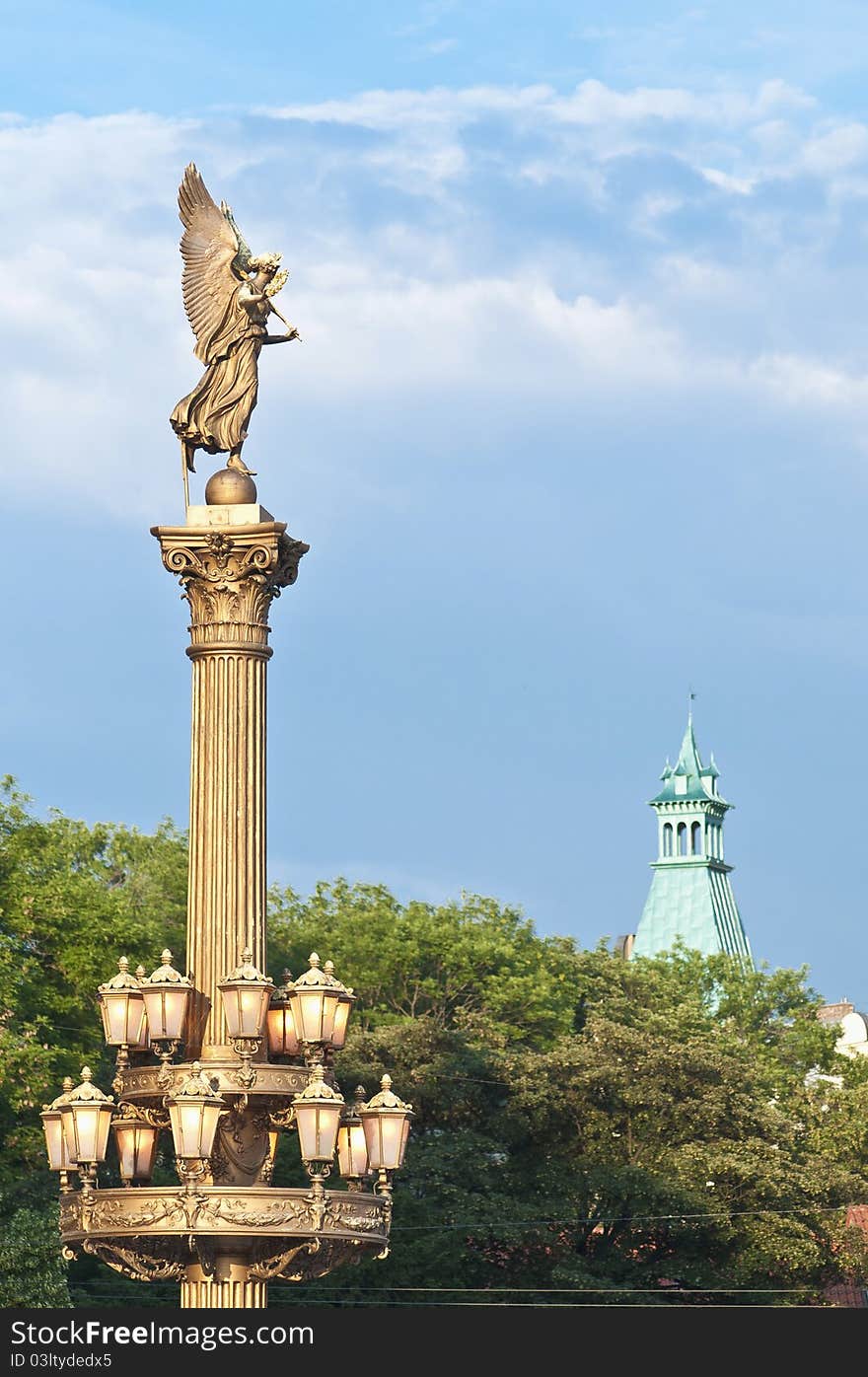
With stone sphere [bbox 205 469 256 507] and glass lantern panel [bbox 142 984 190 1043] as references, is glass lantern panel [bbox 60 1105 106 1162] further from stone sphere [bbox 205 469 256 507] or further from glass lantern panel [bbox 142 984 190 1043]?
stone sphere [bbox 205 469 256 507]

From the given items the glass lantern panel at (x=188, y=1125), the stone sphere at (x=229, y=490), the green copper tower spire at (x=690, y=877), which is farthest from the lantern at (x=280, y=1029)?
the green copper tower spire at (x=690, y=877)

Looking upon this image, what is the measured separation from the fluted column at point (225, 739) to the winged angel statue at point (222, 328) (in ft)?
2.60

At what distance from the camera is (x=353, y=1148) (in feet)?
54.3

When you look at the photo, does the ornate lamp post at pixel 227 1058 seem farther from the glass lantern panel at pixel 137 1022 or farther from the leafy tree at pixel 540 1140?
the leafy tree at pixel 540 1140

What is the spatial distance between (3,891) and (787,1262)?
15088 millimetres

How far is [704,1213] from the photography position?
4156 cm

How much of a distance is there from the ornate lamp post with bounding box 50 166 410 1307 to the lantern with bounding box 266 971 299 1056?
14mm

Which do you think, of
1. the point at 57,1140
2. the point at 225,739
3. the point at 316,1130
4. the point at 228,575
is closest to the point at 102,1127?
the point at 57,1140

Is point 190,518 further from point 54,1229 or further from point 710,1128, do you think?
point 710,1128

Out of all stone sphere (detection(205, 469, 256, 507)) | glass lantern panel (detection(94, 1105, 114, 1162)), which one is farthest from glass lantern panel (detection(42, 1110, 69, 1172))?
stone sphere (detection(205, 469, 256, 507))

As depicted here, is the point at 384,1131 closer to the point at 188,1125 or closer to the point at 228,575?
the point at 188,1125

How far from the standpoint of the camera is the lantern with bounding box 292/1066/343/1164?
15.4 m

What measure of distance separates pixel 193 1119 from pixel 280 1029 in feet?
4.06

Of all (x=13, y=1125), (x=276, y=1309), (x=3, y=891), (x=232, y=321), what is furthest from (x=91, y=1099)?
(x=3, y=891)
